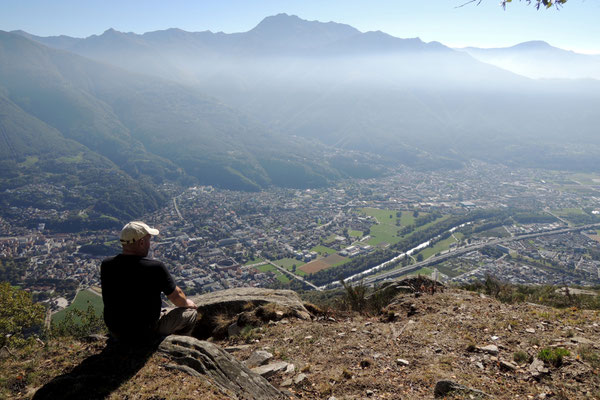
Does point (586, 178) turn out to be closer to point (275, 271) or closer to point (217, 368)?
point (275, 271)

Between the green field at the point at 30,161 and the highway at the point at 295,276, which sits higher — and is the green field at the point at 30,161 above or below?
→ above

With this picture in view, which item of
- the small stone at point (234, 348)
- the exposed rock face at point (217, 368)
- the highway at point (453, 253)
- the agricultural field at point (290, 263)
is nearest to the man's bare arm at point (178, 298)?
the exposed rock face at point (217, 368)

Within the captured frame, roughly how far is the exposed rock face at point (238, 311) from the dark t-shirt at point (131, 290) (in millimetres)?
4132

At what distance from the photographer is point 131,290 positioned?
481 centimetres

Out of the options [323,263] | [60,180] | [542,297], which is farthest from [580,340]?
[60,180]

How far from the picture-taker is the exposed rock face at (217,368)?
483 cm

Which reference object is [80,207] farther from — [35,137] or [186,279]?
[35,137]

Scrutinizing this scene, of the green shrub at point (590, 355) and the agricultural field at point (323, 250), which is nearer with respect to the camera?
the green shrub at point (590, 355)

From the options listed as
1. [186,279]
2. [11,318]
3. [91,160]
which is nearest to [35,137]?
[91,160]

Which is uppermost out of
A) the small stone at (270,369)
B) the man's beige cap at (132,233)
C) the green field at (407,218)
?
the man's beige cap at (132,233)

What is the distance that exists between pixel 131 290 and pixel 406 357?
5.47m

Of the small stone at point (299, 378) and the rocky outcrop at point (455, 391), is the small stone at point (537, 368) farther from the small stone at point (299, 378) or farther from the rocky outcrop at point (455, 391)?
the small stone at point (299, 378)

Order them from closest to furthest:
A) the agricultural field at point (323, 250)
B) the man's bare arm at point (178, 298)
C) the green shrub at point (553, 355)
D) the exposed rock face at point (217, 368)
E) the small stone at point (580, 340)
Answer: the exposed rock face at point (217, 368) → the man's bare arm at point (178, 298) → the green shrub at point (553, 355) → the small stone at point (580, 340) → the agricultural field at point (323, 250)

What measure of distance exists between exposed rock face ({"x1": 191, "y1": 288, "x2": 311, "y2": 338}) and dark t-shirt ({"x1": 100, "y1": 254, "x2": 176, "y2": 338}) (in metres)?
4.13
